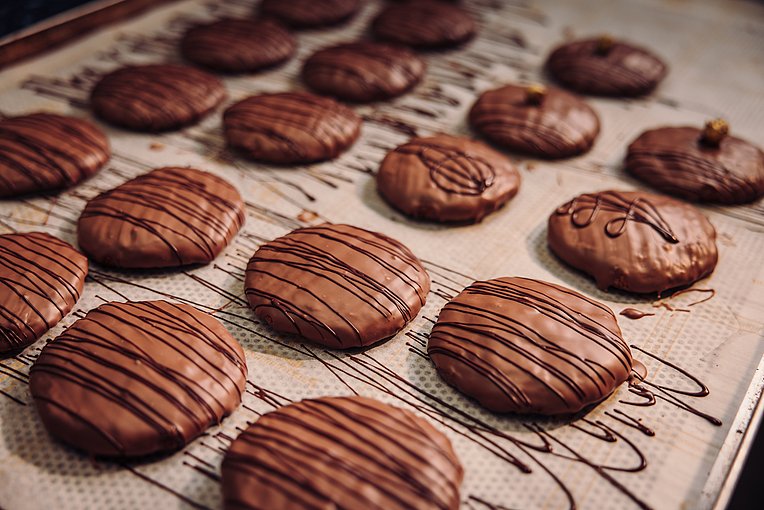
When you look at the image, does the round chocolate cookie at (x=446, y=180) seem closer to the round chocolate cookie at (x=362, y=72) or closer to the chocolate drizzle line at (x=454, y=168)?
the chocolate drizzle line at (x=454, y=168)

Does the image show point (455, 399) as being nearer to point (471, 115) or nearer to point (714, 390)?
point (714, 390)

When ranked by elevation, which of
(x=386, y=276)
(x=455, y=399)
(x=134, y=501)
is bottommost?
(x=134, y=501)

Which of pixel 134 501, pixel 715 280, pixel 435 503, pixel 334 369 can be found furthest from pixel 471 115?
pixel 134 501

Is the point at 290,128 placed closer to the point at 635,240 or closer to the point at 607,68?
the point at 635,240

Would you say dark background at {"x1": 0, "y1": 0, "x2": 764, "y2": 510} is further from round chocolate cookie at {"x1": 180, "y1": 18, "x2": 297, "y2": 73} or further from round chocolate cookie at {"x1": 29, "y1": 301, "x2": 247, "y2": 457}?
round chocolate cookie at {"x1": 29, "y1": 301, "x2": 247, "y2": 457}

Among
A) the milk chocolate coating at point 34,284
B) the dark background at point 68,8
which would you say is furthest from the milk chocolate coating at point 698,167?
the milk chocolate coating at point 34,284

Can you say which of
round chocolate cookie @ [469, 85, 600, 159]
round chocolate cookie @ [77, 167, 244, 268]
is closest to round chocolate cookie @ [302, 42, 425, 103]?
round chocolate cookie @ [469, 85, 600, 159]
